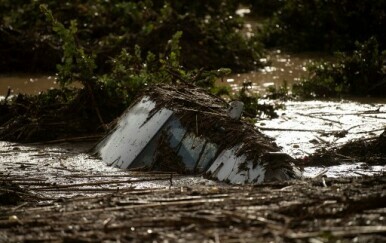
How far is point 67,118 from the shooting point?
938cm

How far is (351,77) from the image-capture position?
38.2 ft

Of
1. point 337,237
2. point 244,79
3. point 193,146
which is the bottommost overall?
point 337,237

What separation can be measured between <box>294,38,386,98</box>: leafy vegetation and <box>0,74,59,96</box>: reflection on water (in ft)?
11.7

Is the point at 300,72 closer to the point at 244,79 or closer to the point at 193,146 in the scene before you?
the point at 244,79

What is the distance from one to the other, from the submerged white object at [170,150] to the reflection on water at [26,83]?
455 cm

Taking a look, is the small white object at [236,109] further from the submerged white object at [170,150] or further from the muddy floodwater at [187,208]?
the muddy floodwater at [187,208]

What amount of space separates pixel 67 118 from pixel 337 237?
18.1ft

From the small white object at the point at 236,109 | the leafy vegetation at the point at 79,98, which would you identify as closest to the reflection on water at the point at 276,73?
the leafy vegetation at the point at 79,98

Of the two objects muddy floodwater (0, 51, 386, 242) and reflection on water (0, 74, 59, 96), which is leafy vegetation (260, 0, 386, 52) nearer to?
reflection on water (0, 74, 59, 96)

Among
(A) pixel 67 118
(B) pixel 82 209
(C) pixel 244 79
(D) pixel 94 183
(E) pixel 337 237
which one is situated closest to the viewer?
(E) pixel 337 237

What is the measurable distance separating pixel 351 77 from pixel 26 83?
15.0 feet

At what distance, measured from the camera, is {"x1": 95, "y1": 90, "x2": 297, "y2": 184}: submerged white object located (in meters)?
6.55

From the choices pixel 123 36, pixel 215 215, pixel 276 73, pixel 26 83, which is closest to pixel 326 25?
pixel 276 73

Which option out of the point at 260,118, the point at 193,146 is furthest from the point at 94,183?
the point at 260,118
